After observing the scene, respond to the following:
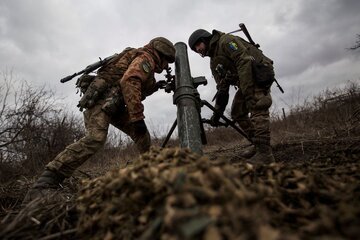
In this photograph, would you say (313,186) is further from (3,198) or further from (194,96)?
(3,198)

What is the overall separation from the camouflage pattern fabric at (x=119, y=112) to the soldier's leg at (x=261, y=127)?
131 cm

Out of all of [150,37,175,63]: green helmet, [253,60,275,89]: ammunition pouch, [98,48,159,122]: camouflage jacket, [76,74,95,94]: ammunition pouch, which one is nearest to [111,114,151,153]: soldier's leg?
[98,48,159,122]: camouflage jacket

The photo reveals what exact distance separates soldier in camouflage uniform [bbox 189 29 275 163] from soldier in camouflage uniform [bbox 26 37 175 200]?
619 millimetres

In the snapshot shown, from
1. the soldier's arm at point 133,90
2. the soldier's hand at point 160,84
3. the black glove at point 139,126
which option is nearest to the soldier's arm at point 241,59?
the soldier's hand at point 160,84

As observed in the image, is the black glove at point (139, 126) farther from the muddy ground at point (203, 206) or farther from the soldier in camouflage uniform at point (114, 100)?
the muddy ground at point (203, 206)

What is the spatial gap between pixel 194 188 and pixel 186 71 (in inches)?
105

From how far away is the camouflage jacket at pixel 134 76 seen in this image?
2.95 m

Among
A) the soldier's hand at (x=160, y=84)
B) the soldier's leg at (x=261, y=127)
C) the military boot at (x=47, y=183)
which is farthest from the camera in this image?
the soldier's hand at (x=160, y=84)

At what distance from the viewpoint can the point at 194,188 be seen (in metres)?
0.82

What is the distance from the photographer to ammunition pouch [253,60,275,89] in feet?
10.4

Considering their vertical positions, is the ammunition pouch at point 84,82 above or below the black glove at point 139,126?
above

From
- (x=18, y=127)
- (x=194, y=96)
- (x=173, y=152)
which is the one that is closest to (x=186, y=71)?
(x=194, y=96)

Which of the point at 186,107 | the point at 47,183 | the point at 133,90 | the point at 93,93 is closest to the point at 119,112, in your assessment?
the point at 93,93

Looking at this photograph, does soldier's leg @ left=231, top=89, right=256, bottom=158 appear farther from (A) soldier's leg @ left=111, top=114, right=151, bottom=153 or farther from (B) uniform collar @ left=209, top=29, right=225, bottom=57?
(A) soldier's leg @ left=111, top=114, right=151, bottom=153
